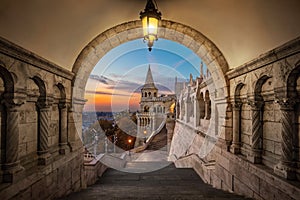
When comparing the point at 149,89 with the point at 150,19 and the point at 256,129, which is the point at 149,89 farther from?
the point at 150,19

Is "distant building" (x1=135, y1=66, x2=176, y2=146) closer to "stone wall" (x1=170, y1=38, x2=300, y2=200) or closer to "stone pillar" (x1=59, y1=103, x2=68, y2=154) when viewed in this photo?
"stone wall" (x1=170, y1=38, x2=300, y2=200)

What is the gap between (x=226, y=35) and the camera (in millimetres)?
4250

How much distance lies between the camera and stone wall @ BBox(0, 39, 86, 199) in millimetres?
2521

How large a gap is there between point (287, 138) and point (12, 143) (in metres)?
3.82

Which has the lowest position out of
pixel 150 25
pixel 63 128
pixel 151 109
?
pixel 151 109

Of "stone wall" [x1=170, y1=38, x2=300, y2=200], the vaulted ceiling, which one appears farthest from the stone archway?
"stone wall" [x1=170, y1=38, x2=300, y2=200]

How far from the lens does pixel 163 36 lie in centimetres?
514

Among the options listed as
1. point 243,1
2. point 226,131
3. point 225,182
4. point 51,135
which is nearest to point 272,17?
point 243,1

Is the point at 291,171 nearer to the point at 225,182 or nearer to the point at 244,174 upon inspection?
the point at 244,174

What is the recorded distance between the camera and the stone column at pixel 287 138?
105 inches

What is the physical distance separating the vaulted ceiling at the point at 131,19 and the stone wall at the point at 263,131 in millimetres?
347

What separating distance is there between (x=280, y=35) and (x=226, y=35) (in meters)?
1.44

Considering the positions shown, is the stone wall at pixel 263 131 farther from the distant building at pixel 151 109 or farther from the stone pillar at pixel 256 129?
the distant building at pixel 151 109

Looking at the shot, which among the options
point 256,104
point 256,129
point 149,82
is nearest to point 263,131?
point 256,129
